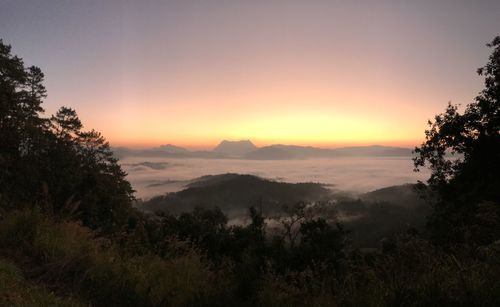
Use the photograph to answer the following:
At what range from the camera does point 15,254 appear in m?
5.69

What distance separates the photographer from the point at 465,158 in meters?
18.0

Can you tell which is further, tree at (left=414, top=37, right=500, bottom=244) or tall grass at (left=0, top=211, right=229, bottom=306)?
tree at (left=414, top=37, right=500, bottom=244)

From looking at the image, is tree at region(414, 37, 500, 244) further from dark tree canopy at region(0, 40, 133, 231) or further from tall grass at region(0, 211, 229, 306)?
dark tree canopy at region(0, 40, 133, 231)

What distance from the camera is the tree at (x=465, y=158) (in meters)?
16.3

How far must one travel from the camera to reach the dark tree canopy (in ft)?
79.0

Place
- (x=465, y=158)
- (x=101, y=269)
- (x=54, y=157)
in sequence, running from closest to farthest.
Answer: (x=101, y=269), (x=465, y=158), (x=54, y=157)

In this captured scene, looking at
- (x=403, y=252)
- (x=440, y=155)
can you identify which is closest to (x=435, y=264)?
(x=403, y=252)

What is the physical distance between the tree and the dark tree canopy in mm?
20324

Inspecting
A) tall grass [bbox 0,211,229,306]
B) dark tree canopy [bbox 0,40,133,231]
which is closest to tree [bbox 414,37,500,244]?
tall grass [bbox 0,211,229,306]

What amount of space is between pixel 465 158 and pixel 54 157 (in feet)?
104

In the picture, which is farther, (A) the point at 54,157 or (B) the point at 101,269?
(A) the point at 54,157

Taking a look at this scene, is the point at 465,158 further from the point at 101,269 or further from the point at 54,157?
the point at 54,157

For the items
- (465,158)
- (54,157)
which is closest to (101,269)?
(465,158)

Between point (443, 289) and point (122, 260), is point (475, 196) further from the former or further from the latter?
point (122, 260)
